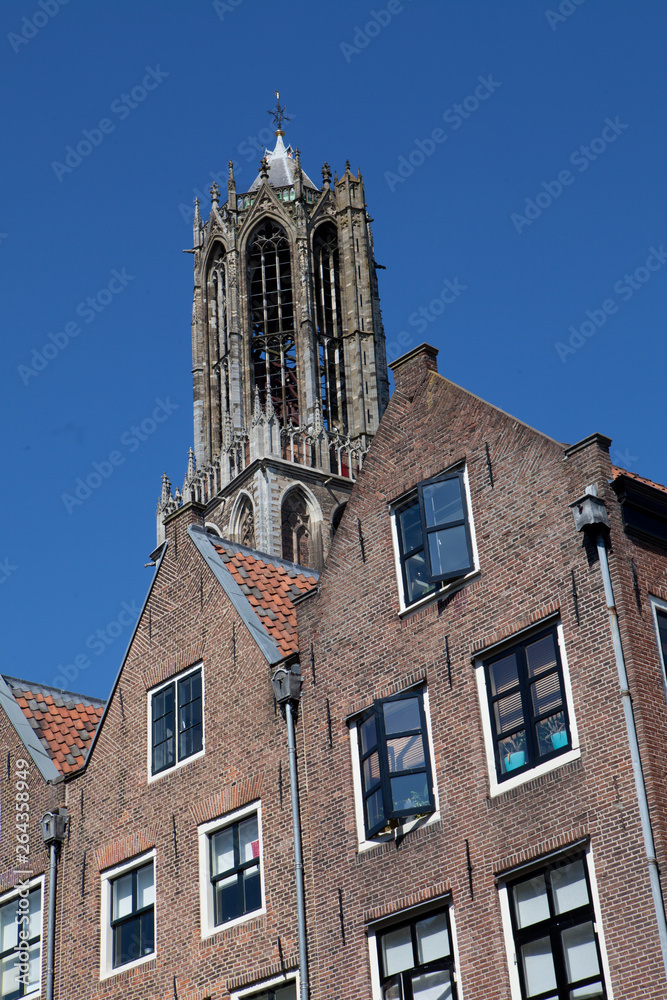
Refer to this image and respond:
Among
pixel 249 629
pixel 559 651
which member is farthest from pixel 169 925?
pixel 559 651

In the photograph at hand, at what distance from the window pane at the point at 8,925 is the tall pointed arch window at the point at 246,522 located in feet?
165

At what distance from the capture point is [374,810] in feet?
60.0

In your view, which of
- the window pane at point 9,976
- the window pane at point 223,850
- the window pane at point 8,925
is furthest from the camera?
the window pane at point 8,925

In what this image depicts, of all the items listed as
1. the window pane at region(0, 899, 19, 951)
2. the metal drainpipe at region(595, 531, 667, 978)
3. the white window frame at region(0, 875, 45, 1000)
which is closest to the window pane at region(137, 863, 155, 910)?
the white window frame at region(0, 875, 45, 1000)

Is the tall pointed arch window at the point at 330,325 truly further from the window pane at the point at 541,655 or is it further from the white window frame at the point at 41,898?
the window pane at the point at 541,655

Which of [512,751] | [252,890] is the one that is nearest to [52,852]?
[252,890]

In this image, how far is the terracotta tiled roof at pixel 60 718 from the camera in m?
25.6

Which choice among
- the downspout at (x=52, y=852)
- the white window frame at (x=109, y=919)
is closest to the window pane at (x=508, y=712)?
the white window frame at (x=109, y=919)

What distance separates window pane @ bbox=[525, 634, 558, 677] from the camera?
55.8 ft

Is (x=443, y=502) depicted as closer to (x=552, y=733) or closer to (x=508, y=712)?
(x=508, y=712)

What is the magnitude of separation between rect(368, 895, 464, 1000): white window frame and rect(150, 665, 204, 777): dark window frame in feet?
14.9

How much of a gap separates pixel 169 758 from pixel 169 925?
7.96 ft

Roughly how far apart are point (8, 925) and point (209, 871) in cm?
559

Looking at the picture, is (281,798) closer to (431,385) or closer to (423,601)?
(423,601)
